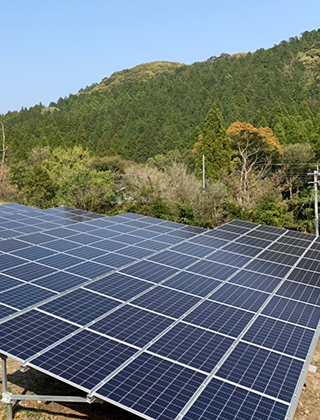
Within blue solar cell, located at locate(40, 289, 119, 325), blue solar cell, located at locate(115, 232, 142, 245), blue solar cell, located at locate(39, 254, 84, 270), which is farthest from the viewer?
blue solar cell, located at locate(115, 232, 142, 245)

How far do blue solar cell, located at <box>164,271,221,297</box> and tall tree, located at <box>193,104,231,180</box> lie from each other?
3236cm

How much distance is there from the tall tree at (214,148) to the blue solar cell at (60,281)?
33606 millimetres

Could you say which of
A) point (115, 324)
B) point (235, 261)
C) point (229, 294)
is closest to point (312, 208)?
point (235, 261)

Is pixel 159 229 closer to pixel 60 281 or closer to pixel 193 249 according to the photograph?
pixel 193 249

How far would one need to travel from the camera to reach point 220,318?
924 cm

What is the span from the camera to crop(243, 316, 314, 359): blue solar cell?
8148mm

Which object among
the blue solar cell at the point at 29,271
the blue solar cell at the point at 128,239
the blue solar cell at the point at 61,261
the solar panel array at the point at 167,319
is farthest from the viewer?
the blue solar cell at the point at 128,239

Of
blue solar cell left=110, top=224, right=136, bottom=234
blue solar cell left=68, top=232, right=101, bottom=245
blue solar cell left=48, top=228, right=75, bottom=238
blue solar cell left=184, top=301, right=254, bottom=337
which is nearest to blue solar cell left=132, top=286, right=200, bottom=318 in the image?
blue solar cell left=184, top=301, right=254, bottom=337

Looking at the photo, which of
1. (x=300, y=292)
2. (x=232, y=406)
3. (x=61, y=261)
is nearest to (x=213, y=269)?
(x=300, y=292)

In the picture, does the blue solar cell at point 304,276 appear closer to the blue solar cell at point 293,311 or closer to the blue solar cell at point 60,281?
the blue solar cell at point 293,311

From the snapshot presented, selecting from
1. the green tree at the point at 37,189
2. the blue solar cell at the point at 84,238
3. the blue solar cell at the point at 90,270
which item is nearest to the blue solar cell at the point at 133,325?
the blue solar cell at the point at 90,270

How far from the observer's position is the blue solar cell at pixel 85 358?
6754 mm

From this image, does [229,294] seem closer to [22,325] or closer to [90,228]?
[22,325]

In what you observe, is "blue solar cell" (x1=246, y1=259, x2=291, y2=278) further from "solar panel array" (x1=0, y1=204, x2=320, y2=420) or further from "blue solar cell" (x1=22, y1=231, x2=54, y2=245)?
"blue solar cell" (x1=22, y1=231, x2=54, y2=245)
